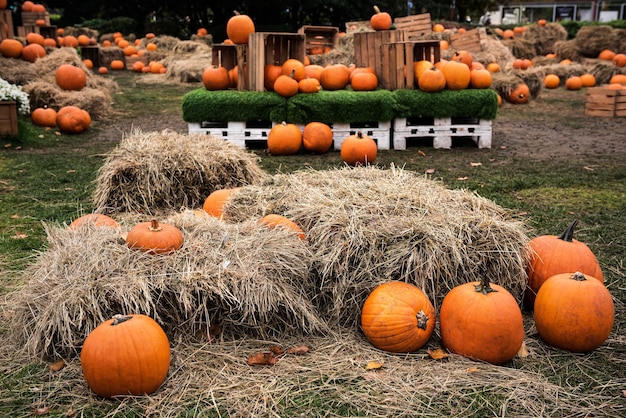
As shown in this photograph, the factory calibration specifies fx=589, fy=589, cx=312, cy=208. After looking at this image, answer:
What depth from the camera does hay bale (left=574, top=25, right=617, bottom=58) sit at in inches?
803

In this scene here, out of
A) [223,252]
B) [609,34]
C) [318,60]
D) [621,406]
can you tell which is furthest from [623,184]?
[609,34]

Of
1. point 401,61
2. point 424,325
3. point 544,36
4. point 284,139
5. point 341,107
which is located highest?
point 544,36

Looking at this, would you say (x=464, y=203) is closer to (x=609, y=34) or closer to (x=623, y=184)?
(x=623, y=184)

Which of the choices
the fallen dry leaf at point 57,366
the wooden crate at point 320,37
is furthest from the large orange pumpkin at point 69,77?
the fallen dry leaf at point 57,366

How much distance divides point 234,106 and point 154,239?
202 inches

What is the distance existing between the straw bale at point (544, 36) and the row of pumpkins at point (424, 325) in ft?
70.2

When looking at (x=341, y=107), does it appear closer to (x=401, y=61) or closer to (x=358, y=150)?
(x=401, y=61)

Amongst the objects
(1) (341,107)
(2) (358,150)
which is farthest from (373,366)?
(1) (341,107)

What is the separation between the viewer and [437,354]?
3172 mm

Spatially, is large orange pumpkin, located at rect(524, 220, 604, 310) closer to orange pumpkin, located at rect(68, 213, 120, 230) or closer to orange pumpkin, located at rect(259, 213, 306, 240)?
orange pumpkin, located at rect(259, 213, 306, 240)

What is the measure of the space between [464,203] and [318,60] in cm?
1116

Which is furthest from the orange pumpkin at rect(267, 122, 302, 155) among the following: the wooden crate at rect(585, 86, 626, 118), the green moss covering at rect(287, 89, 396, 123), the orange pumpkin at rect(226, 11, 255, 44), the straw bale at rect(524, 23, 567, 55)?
the straw bale at rect(524, 23, 567, 55)

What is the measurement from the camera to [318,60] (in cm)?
1452

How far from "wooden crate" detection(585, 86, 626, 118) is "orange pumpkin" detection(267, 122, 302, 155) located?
668cm
